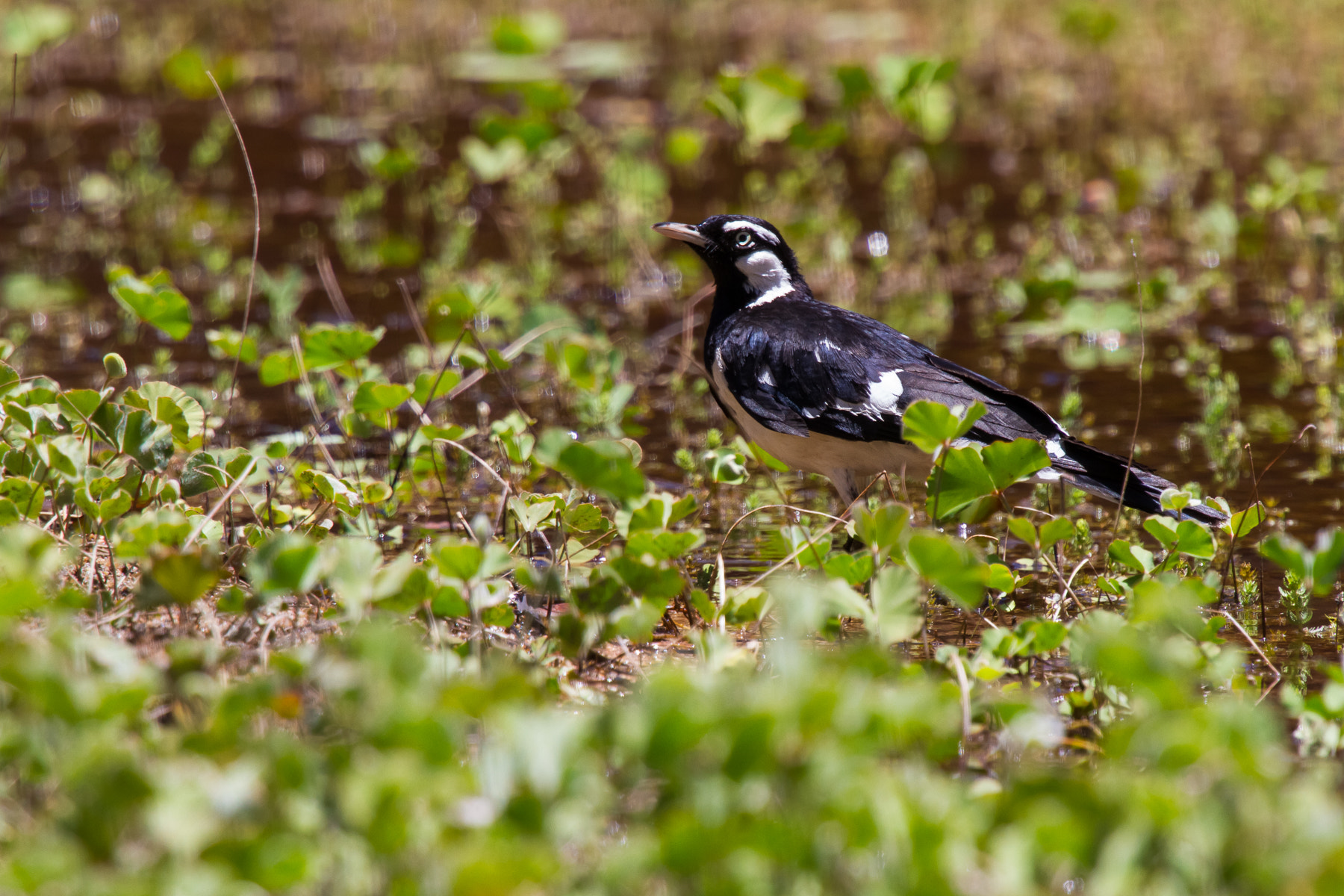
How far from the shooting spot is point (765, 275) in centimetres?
496

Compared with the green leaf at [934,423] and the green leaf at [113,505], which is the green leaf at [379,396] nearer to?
the green leaf at [113,505]

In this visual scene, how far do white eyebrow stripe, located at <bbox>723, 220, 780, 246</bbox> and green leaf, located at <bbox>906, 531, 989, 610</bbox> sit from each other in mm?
2159

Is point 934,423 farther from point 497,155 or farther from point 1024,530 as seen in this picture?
point 497,155

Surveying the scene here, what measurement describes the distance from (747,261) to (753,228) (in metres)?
0.10

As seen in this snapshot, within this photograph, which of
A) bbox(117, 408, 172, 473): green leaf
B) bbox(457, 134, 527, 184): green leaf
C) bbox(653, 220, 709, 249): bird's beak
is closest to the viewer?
bbox(117, 408, 172, 473): green leaf

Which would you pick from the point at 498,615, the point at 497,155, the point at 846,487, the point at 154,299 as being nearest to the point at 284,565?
the point at 498,615

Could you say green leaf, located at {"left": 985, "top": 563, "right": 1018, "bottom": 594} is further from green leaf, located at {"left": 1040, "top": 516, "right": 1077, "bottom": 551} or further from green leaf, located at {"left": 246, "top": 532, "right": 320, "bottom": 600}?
green leaf, located at {"left": 246, "top": 532, "right": 320, "bottom": 600}

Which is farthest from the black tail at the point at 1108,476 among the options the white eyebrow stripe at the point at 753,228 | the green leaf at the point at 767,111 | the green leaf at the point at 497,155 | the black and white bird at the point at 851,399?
the green leaf at the point at 497,155

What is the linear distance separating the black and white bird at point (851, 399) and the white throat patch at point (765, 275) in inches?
7.8

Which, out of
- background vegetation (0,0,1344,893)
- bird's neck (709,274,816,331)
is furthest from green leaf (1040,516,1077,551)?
bird's neck (709,274,816,331)

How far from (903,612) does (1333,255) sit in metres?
5.09

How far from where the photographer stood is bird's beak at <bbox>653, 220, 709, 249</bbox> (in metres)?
5.04

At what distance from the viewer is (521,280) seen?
722cm

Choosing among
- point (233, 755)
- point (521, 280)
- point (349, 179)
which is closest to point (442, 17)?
point (349, 179)
